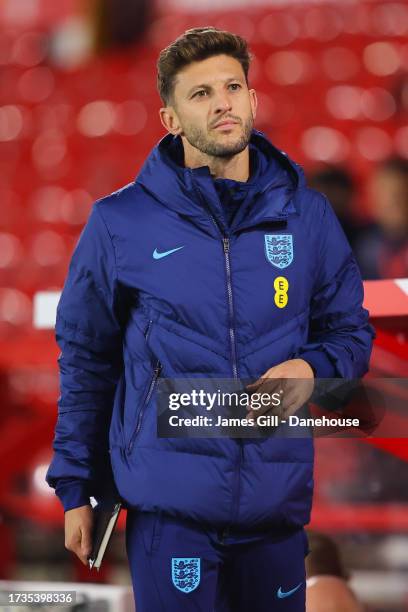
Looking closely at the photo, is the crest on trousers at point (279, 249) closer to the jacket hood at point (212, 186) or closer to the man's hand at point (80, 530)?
the jacket hood at point (212, 186)

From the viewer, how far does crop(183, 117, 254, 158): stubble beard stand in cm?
134

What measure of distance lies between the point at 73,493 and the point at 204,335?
298 mm

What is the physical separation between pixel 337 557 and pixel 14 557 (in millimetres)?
1209

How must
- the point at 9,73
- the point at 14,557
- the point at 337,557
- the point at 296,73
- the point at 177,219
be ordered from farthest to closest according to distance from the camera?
the point at 9,73 → the point at 296,73 → the point at 14,557 → the point at 337,557 → the point at 177,219

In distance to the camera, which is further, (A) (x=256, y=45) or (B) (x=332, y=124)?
(A) (x=256, y=45)

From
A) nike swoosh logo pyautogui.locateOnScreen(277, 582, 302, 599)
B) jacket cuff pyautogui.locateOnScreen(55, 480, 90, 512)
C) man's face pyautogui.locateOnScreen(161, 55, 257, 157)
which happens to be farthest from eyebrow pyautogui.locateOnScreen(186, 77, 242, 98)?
nike swoosh logo pyautogui.locateOnScreen(277, 582, 302, 599)

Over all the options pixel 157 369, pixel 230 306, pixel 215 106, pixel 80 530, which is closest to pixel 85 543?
pixel 80 530

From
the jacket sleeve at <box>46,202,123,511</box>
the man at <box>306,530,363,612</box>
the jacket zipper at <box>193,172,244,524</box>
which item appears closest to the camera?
the jacket zipper at <box>193,172,244,524</box>

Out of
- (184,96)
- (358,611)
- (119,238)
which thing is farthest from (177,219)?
(358,611)

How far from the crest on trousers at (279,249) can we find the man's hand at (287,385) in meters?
0.14

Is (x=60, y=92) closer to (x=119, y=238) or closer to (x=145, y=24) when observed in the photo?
(x=145, y=24)

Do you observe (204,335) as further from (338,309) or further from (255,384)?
(338,309)

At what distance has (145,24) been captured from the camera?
20.2 ft
